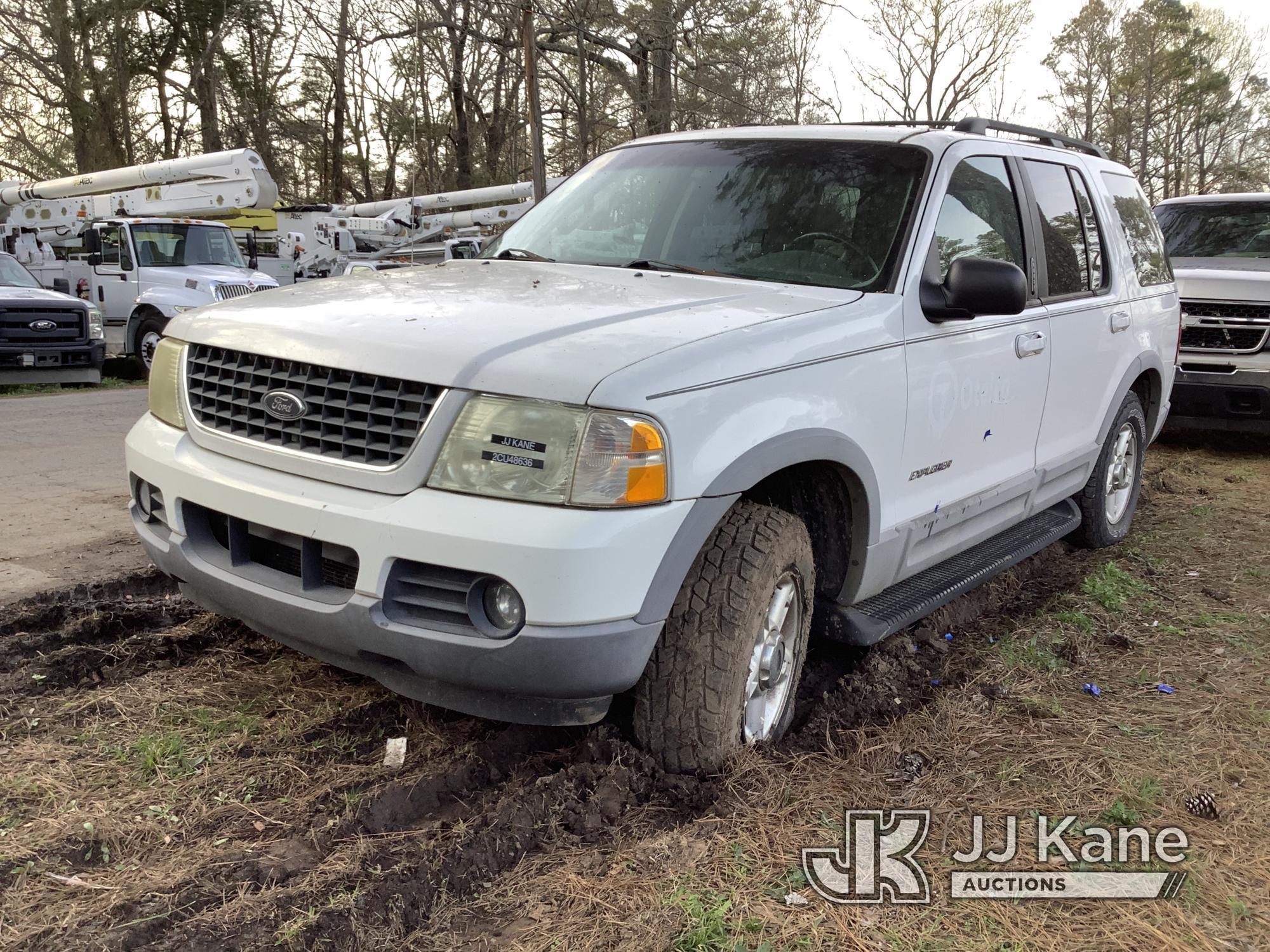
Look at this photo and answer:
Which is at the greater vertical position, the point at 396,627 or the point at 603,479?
the point at 603,479

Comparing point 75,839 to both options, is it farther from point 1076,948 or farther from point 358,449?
point 1076,948

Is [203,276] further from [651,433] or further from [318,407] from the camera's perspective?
[651,433]

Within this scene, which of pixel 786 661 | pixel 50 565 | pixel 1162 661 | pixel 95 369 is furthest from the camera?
pixel 95 369

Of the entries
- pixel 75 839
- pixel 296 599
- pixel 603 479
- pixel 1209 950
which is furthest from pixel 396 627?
pixel 1209 950

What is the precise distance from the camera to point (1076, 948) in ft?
7.86

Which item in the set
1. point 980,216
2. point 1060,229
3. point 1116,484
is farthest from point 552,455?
point 1116,484

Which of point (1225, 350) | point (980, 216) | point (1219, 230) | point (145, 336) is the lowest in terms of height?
point (145, 336)

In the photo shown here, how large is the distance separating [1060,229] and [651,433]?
2.94 m

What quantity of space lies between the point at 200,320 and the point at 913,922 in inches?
103

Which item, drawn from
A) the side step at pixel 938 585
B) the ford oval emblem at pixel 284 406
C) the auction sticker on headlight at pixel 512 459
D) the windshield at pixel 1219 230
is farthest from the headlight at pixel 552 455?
the windshield at pixel 1219 230

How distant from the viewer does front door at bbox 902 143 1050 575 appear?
137 inches

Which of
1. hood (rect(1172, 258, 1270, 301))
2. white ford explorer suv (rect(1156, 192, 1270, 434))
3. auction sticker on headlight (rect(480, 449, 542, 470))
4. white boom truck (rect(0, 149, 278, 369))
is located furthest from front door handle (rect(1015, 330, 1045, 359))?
white boom truck (rect(0, 149, 278, 369))

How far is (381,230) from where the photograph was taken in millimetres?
23578

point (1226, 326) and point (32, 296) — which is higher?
point (1226, 326)
